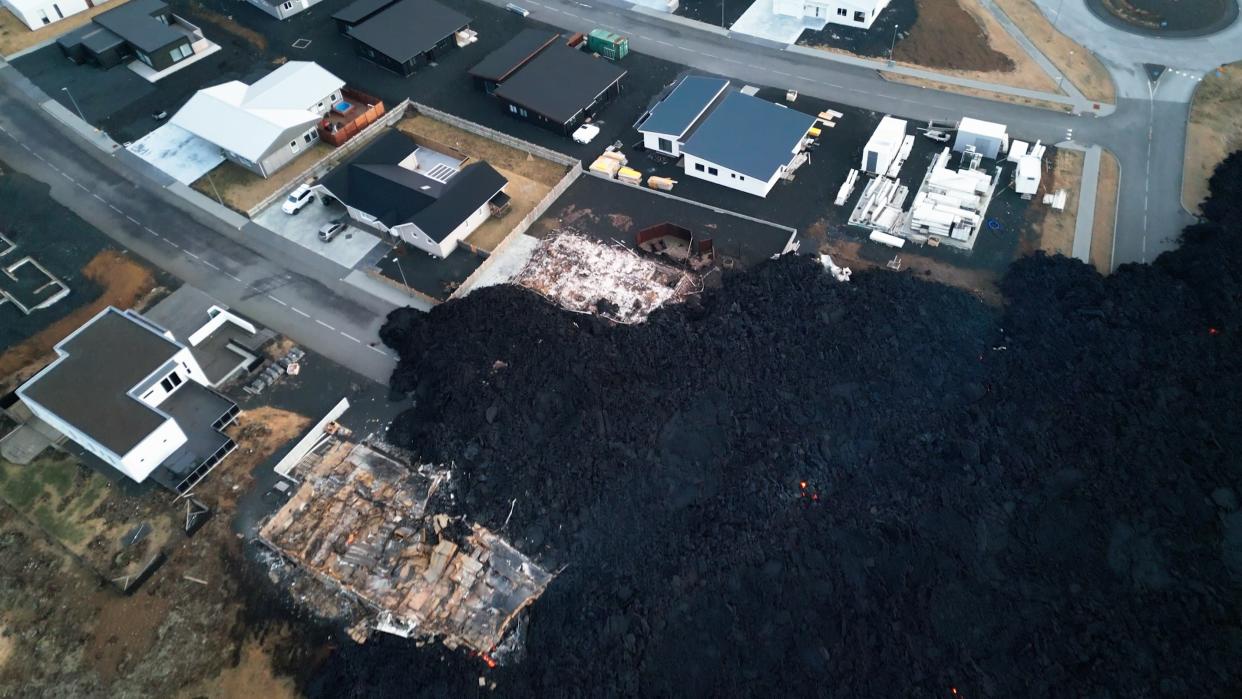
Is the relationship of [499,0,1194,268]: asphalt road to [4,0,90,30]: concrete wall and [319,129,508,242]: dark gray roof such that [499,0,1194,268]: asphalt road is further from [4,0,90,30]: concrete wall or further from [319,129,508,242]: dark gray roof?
[4,0,90,30]: concrete wall

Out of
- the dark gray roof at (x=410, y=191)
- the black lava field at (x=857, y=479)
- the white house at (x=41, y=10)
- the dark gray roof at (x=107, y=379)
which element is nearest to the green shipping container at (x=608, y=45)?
the dark gray roof at (x=410, y=191)

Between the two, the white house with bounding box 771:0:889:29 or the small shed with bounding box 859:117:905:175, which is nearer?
the small shed with bounding box 859:117:905:175

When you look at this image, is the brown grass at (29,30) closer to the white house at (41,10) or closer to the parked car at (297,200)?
the white house at (41,10)

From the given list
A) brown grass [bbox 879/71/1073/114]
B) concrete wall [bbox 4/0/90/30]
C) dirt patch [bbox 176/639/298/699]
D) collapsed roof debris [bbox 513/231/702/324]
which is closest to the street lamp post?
concrete wall [bbox 4/0/90/30]

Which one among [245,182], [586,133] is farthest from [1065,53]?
[245,182]

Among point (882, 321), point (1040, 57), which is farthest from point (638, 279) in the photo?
point (1040, 57)
